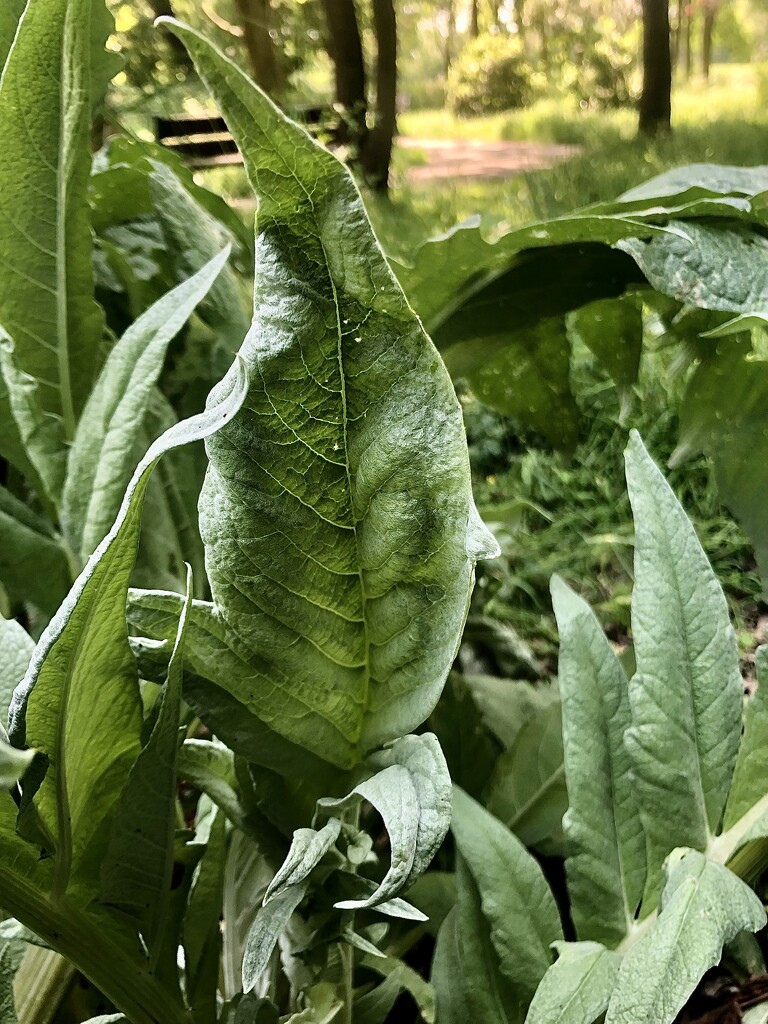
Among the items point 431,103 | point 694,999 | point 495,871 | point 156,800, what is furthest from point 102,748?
point 431,103

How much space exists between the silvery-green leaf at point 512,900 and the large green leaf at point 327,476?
6 cm

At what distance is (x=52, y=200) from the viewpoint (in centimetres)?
30

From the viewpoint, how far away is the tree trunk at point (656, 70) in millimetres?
1721

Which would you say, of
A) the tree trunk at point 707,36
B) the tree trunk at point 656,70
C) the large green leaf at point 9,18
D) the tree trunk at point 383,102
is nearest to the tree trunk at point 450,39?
the tree trunk at point 383,102

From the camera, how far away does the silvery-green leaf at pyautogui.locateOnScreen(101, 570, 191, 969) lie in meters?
0.21

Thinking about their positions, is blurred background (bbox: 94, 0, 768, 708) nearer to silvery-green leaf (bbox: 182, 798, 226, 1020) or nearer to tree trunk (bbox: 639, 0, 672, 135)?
tree trunk (bbox: 639, 0, 672, 135)

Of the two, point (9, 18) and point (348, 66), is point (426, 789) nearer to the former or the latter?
point (9, 18)

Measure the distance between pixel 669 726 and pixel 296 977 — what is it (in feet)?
0.45

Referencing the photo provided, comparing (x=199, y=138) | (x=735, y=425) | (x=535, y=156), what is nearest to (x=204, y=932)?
(x=735, y=425)

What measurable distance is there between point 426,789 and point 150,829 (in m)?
0.08

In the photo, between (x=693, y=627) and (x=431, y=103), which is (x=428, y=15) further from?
(x=693, y=627)

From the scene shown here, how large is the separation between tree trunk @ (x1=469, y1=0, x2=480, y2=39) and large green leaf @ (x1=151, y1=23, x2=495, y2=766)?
2034 millimetres

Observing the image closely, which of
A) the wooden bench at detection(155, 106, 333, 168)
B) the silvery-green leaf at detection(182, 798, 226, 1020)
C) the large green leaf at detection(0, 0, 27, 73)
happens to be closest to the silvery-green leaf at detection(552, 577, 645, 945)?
the silvery-green leaf at detection(182, 798, 226, 1020)

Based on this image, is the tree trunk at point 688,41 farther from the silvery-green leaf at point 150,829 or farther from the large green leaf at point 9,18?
the silvery-green leaf at point 150,829
